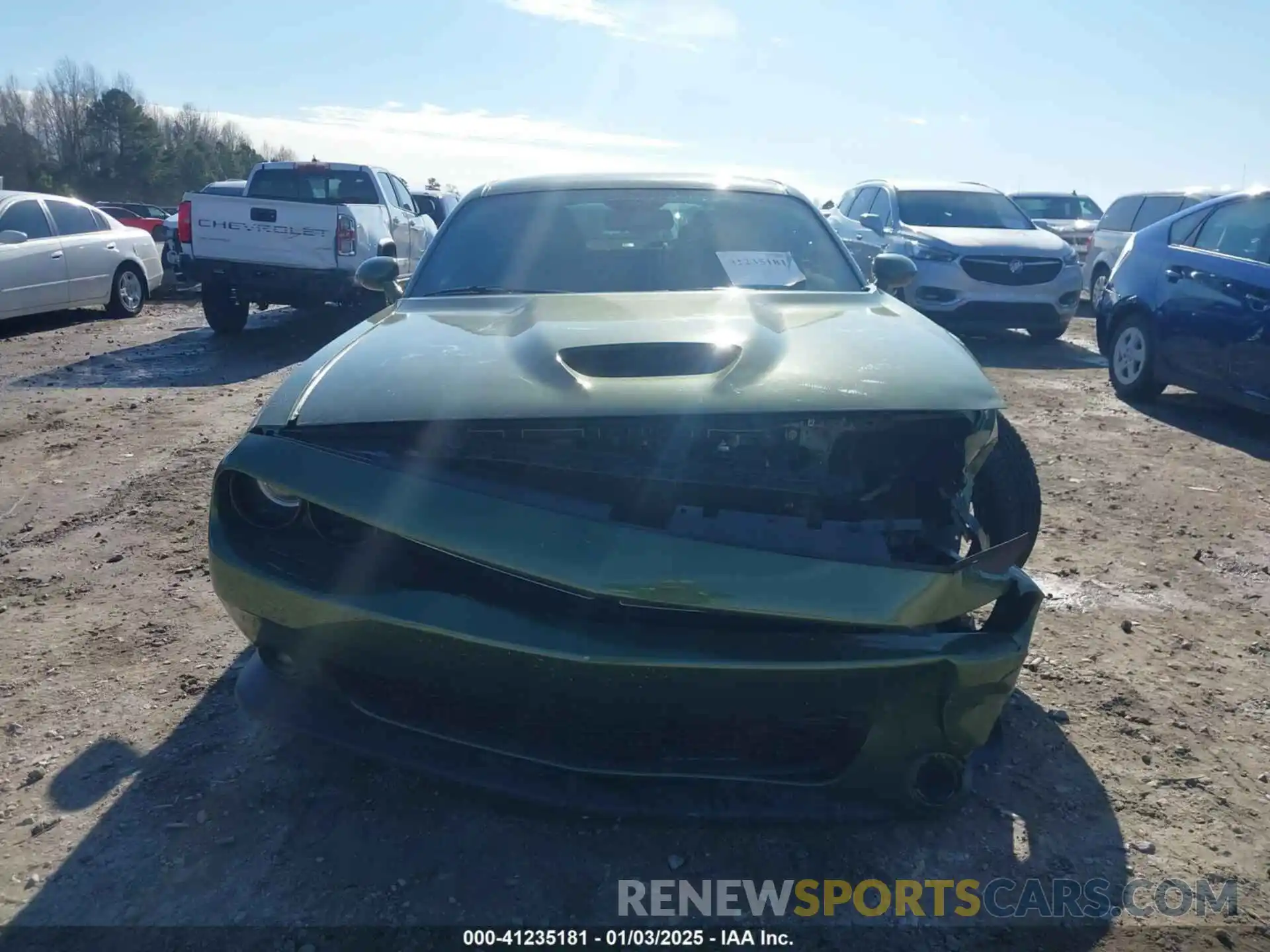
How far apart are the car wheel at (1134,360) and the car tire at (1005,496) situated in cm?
485

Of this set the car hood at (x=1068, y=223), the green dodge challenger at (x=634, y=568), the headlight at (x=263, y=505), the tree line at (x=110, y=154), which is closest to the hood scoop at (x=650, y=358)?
the green dodge challenger at (x=634, y=568)

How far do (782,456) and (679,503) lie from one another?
11.2 inches

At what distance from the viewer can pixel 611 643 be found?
6.42 ft

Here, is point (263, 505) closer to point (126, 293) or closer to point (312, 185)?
point (312, 185)

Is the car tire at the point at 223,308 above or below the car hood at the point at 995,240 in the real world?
below

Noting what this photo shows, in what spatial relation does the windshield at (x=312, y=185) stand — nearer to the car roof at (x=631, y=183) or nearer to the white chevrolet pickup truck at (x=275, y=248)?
the white chevrolet pickup truck at (x=275, y=248)

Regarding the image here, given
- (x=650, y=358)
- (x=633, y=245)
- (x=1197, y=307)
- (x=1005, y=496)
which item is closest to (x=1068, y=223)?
(x=1197, y=307)

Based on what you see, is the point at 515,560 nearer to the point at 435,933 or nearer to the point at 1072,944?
the point at 435,933

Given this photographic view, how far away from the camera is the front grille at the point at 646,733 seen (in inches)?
79.7

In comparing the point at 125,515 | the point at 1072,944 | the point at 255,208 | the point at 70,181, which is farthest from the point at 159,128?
the point at 1072,944

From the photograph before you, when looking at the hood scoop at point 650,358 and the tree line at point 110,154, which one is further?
the tree line at point 110,154

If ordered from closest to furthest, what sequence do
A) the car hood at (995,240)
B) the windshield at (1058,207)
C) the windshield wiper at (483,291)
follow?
1. the windshield wiper at (483,291)
2. the car hood at (995,240)
3. the windshield at (1058,207)

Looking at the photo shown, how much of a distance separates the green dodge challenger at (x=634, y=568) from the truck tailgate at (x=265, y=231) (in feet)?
25.4

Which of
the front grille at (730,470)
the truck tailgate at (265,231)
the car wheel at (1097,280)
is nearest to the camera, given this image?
the front grille at (730,470)
